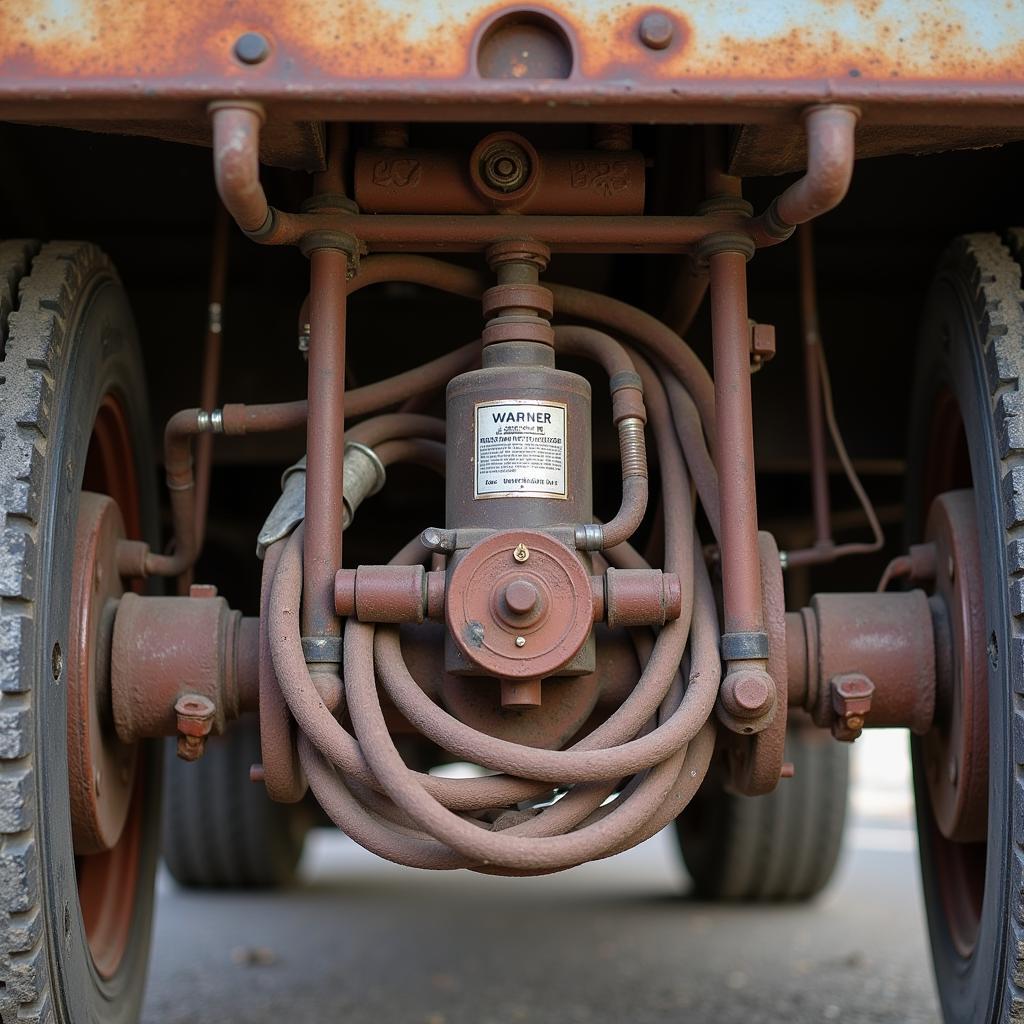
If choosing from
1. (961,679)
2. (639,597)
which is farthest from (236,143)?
(961,679)

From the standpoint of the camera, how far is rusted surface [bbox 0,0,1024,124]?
1390 millimetres

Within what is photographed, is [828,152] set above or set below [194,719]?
above

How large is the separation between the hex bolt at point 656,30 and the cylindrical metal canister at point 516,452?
0.48 metres

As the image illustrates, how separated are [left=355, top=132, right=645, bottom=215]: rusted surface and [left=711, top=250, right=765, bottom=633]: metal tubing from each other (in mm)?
176

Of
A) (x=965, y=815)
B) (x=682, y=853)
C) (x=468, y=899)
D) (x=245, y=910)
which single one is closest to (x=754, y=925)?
(x=682, y=853)

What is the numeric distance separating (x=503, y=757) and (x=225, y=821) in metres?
3.13

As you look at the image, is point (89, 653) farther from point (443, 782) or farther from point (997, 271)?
point (997, 271)

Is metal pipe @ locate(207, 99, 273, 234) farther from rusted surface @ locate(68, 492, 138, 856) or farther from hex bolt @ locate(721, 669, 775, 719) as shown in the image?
hex bolt @ locate(721, 669, 775, 719)

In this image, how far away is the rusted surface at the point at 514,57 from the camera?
139 centimetres

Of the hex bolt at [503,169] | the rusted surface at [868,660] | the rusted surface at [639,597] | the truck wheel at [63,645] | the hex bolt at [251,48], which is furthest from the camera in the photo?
the rusted surface at [868,660]

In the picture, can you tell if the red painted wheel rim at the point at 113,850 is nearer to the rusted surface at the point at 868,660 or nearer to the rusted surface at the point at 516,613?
the rusted surface at the point at 516,613

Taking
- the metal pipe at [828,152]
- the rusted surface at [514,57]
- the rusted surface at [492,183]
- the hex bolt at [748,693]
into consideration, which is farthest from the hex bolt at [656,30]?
the hex bolt at [748,693]

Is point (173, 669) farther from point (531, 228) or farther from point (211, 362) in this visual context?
point (531, 228)

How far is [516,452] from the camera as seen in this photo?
67.6 inches
